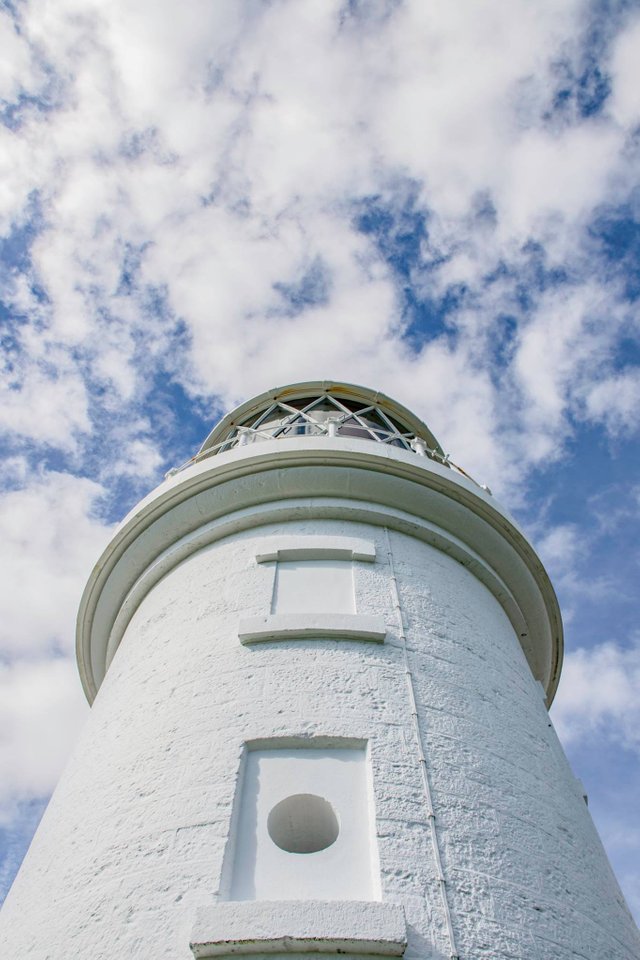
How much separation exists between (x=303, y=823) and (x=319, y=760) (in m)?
0.47

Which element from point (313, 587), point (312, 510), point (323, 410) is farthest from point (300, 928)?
point (323, 410)

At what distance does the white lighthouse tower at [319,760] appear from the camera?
183 inches

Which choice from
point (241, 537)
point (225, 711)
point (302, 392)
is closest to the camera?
point (225, 711)

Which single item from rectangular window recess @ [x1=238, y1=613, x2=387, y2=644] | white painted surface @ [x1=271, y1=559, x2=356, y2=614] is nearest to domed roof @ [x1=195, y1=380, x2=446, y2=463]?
white painted surface @ [x1=271, y1=559, x2=356, y2=614]

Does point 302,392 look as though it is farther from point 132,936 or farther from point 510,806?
point 132,936

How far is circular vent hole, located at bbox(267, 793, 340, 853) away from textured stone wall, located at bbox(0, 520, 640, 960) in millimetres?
409

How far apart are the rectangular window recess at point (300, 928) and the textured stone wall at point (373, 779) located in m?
0.16

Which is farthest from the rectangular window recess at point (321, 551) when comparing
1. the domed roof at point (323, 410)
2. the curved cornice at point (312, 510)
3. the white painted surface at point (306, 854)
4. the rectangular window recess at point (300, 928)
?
the domed roof at point (323, 410)

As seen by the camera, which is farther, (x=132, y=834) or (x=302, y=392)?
(x=302, y=392)

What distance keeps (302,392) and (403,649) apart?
870 cm

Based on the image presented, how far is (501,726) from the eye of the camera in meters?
6.45

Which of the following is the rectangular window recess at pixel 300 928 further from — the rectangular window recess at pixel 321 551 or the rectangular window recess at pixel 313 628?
the rectangular window recess at pixel 321 551

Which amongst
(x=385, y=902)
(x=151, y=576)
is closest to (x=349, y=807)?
(x=385, y=902)

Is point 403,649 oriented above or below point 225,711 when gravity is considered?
above
